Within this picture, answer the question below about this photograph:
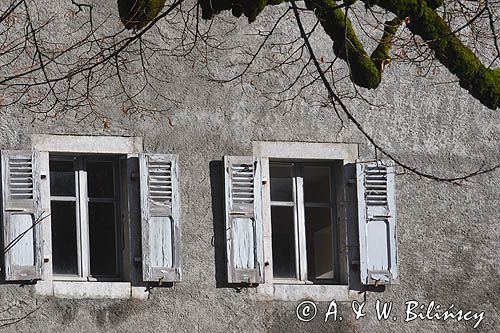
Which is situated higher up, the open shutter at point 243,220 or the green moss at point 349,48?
the green moss at point 349,48

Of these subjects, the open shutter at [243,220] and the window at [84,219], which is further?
the open shutter at [243,220]

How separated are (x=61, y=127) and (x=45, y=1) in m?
1.01

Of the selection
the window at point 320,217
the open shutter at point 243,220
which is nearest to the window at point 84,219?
the open shutter at point 243,220

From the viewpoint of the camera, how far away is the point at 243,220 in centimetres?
1258

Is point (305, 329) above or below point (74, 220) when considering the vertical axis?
below

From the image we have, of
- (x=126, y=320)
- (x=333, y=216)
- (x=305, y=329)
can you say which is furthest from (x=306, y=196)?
(x=126, y=320)

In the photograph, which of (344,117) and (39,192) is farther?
(344,117)

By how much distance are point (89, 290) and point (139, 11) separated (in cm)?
334

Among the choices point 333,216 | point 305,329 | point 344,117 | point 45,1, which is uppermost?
point 45,1

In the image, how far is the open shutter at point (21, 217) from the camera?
11.9m

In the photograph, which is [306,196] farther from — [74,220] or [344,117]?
[74,220]

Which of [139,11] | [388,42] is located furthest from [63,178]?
[388,42]

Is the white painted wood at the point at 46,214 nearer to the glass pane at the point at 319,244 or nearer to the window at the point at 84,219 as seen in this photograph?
the window at the point at 84,219

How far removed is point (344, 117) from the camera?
13250 mm
